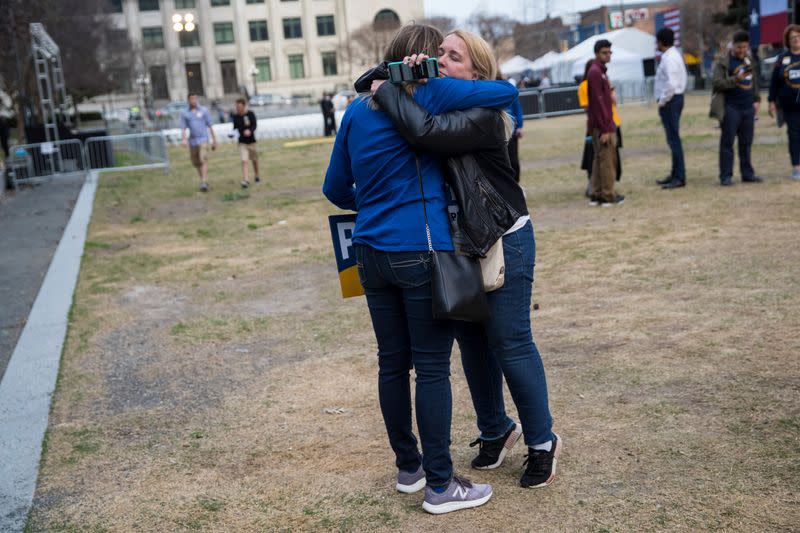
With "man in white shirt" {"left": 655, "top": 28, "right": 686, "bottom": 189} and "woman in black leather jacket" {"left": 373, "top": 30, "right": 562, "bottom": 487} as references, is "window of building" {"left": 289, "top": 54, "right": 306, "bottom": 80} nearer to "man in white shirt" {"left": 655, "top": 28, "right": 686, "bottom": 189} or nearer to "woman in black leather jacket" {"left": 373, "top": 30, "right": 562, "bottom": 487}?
"man in white shirt" {"left": 655, "top": 28, "right": 686, "bottom": 189}

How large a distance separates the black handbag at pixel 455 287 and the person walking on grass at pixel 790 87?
30.2 ft

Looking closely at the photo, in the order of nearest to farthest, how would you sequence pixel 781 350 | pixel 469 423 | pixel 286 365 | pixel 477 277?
1. pixel 477 277
2. pixel 469 423
3. pixel 781 350
4. pixel 286 365

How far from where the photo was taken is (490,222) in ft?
10.8

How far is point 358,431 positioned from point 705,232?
17.9 ft

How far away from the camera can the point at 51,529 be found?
3.71 meters

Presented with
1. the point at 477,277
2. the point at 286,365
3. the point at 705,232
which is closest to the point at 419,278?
the point at 477,277

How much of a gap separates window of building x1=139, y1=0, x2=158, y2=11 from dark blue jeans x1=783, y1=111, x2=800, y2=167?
327 feet

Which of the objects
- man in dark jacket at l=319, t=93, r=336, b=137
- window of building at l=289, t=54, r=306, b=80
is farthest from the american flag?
window of building at l=289, t=54, r=306, b=80

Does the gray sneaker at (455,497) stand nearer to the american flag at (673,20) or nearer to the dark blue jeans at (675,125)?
the dark blue jeans at (675,125)

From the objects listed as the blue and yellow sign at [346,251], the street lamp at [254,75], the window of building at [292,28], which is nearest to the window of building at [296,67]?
the window of building at [292,28]

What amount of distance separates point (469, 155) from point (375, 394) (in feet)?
6.90

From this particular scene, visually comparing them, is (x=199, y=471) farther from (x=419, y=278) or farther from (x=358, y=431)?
(x=419, y=278)

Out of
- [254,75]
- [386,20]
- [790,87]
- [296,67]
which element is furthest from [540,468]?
[296,67]

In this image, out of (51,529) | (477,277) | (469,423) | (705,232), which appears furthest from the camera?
(705,232)
